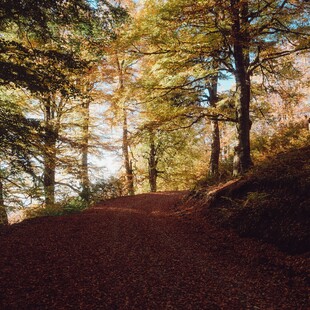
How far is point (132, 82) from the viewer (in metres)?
12.4

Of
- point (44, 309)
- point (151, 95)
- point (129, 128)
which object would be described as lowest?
point (44, 309)

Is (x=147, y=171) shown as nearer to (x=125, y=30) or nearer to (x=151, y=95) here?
(x=151, y=95)

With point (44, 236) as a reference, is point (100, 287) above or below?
below

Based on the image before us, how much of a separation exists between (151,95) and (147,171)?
13335 mm

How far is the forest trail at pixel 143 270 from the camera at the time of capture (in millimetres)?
4168

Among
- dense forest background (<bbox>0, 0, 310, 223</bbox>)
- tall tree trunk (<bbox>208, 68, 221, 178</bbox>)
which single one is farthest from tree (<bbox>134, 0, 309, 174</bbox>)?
tall tree trunk (<bbox>208, 68, 221, 178</bbox>)

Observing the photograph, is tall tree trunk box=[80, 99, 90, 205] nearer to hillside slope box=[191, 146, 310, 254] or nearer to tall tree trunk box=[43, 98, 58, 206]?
tall tree trunk box=[43, 98, 58, 206]

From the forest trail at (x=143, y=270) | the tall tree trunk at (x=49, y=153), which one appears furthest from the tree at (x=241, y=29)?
the tall tree trunk at (x=49, y=153)

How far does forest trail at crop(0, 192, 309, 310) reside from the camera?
13.7 feet

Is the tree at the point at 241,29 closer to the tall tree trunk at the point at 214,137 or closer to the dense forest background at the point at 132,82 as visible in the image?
the dense forest background at the point at 132,82

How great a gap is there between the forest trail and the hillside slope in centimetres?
A: 33

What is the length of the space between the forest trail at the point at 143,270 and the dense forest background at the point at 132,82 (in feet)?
9.35

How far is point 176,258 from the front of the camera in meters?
6.01

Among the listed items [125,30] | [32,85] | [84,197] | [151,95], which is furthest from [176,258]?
[84,197]
